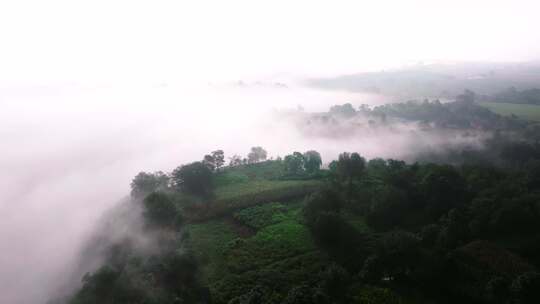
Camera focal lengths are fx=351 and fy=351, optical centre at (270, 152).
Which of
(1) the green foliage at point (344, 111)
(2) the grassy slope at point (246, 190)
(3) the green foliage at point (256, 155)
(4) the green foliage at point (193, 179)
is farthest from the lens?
(1) the green foliage at point (344, 111)

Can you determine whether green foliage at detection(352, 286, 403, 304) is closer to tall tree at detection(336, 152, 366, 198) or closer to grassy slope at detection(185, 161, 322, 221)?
tall tree at detection(336, 152, 366, 198)

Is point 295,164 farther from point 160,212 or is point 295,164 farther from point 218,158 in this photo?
point 160,212

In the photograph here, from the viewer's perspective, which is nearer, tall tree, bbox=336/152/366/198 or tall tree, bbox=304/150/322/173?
tall tree, bbox=336/152/366/198

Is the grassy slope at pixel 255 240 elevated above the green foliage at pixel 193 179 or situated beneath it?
situated beneath

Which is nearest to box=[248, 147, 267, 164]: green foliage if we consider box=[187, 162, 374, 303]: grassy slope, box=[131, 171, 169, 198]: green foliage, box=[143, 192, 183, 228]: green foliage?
box=[187, 162, 374, 303]: grassy slope

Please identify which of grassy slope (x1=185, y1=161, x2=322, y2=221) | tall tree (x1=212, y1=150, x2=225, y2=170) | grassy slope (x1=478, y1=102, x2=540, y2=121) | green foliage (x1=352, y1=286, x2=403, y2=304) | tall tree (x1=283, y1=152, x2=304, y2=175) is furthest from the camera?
grassy slope (x1=478, y1=102, x2=540, y2=121)

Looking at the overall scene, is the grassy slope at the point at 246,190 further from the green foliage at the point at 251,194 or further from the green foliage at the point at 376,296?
the green foliage at the point at 376,296

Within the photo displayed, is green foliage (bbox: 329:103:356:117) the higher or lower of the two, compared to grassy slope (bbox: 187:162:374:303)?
higher

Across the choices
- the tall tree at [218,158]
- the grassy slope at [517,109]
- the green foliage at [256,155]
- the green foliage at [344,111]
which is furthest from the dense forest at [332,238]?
the green foliage at [344,111]
